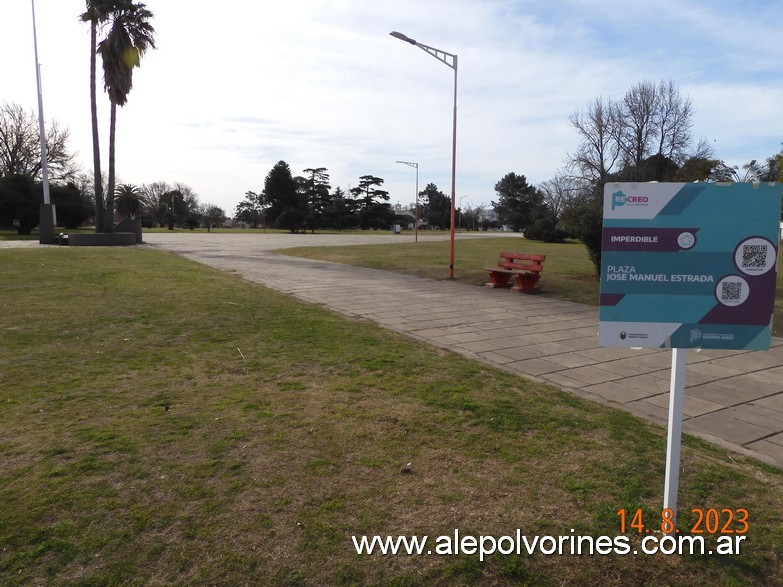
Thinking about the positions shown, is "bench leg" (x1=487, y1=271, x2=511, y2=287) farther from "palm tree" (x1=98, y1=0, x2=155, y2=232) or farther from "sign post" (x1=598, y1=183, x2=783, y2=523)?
"palm tree" (x1=98, y1=0, x2=155, y2=232)

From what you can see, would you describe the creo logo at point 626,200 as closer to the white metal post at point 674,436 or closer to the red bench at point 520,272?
the white metal post at point 674,436

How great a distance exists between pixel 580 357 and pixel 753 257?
4292 mm

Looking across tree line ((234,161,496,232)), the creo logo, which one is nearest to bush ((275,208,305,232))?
tree line ((234,161,496,232))

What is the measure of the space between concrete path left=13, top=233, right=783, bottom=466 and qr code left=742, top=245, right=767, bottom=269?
6.16 ft

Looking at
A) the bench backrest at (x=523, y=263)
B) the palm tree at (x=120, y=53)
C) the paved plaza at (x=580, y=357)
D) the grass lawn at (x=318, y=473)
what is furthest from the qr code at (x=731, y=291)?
the palm tree at (x=120, y=53)

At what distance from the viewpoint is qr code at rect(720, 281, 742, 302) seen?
2.70 m

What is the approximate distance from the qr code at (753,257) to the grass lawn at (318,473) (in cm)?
133

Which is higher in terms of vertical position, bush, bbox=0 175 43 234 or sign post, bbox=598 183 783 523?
bush, bbox=0 175 43 234

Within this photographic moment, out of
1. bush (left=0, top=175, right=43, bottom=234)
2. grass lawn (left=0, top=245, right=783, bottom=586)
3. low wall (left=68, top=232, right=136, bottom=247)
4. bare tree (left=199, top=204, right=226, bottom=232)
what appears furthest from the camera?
bare tree (left=199, top=204, right=226, bottom=232)

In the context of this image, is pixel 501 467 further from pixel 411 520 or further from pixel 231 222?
pixel 231 222

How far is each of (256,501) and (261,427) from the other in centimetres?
106

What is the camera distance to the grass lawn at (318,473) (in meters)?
2.62

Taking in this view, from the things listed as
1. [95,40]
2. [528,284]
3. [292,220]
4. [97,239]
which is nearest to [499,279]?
[528,284]

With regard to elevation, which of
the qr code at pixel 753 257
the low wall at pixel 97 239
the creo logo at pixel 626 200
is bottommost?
the low wall at pixel 97 239
